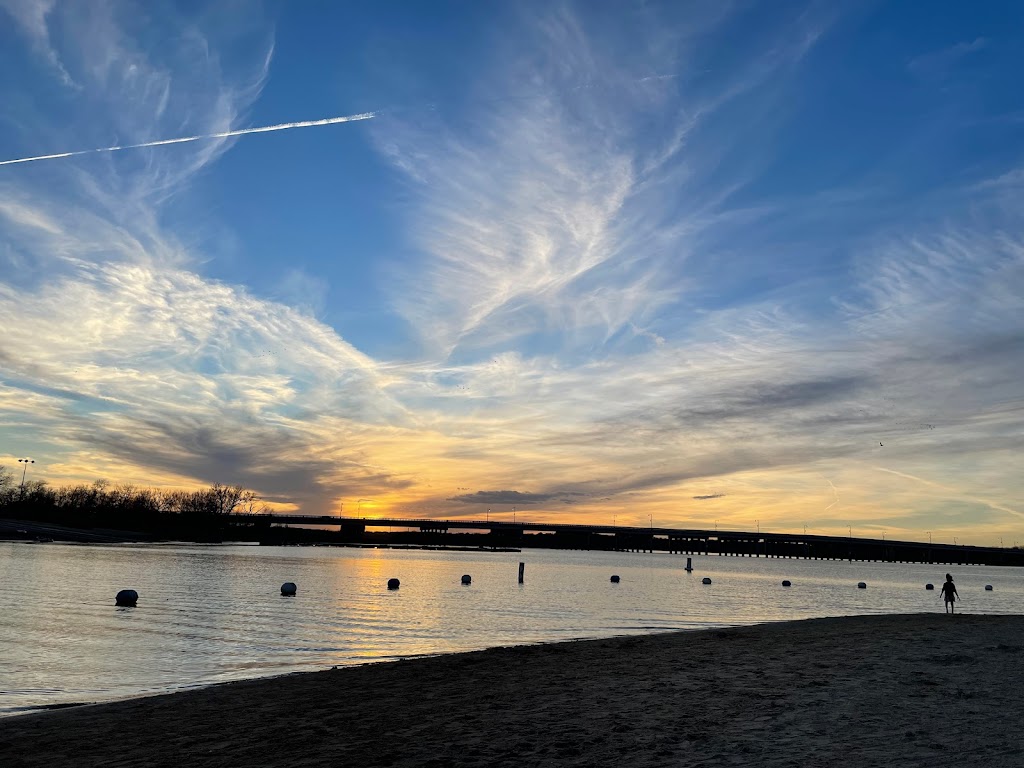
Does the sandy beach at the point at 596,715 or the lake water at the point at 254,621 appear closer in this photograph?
the sandy beach at the point at 596,715

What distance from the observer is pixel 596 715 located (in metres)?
15.6

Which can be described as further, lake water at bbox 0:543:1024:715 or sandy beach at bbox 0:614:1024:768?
lake water at bbox 0:543:1024:715

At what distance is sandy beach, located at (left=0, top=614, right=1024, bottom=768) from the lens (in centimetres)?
1245

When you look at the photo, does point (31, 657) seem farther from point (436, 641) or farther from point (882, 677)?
point (882, 677)

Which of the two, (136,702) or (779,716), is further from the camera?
(136,702)

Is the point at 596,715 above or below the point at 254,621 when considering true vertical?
above

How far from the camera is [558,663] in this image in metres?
24.5

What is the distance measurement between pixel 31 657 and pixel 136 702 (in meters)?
11.8

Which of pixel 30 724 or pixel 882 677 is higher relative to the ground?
pixel 882 677

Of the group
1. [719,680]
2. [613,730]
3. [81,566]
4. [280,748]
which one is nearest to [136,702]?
[280,748]

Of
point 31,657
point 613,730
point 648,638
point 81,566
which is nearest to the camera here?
point 613,730

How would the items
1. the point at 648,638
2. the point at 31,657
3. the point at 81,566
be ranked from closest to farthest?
the point at 31,657
the point at 648,638
the point at 81,566

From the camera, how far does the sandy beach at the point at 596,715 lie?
1245 cm

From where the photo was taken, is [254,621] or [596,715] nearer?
[596,715]
